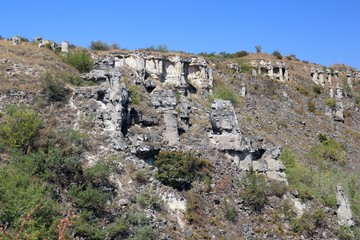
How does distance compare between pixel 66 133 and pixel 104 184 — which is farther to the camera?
pixel 66 133

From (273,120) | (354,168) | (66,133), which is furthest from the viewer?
(273,120)

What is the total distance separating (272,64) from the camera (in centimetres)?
5612

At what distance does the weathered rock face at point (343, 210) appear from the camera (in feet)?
72.7

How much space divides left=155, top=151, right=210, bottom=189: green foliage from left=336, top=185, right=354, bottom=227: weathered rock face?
659 centimetres

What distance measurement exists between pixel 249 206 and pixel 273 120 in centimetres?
2048

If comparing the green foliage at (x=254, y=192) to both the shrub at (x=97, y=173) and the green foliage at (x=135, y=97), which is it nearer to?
the shrub at (x=97, y=173)

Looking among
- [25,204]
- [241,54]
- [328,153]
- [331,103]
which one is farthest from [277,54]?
[25,204]

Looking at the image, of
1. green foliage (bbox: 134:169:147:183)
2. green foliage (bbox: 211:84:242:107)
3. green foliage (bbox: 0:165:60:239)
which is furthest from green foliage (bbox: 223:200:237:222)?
green foliage (bbox: 211:84:242:107)

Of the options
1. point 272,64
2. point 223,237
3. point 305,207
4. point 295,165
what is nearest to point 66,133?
point 223,237

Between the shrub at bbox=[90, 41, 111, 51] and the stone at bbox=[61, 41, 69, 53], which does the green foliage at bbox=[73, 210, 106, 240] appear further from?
the shrub at bbox=[90, 41, 111, 51]

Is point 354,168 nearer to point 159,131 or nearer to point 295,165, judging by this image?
point 295,165

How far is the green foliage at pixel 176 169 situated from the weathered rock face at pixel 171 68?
17511mm

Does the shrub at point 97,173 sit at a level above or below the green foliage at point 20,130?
below

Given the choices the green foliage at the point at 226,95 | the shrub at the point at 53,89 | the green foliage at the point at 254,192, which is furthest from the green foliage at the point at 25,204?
the green foliage at the point at 226,95
